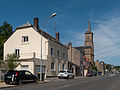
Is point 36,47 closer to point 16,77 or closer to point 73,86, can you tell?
point 16,77

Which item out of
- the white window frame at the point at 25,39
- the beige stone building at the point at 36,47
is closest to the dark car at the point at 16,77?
A: the beige stone building at the point at 36,47

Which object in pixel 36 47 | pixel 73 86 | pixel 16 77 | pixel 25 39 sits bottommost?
pixel 73 86

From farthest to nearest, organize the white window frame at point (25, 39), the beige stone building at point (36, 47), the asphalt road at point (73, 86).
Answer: the white window frame at point (25, 39)
the beige stone building at point (36, 47)
the asphalt road at point (73, 86)

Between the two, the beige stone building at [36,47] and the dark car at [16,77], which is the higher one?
the beige stone building at [36,47]

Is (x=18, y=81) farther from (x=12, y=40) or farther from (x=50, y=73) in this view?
(x=12, y=40)

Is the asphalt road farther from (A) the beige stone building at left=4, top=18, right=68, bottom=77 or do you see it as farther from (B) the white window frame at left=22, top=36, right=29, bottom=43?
(B) the white window frame at left=22, top=36, right=29, bottom=43

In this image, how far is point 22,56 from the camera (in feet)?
120

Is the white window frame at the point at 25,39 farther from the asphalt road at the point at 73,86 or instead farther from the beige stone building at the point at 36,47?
the asphalt road at the point at 73,86

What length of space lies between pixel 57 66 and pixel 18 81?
19573 mm

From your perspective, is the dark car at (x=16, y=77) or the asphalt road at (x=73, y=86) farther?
the dark car at (x=16, y=77)

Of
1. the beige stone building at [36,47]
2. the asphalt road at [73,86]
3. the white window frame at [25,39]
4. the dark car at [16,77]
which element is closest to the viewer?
the asphalt road at [73,86]

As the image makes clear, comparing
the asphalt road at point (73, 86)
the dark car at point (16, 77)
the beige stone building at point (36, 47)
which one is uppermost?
the beige stone building at point (36, 47)

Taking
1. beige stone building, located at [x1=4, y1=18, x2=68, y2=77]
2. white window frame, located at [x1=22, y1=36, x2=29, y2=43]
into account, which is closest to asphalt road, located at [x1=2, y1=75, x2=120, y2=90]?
beige stone building, located at [x1=4, y1=18, x2=68, y2=77]

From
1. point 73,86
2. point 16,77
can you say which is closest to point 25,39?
point 16,77
